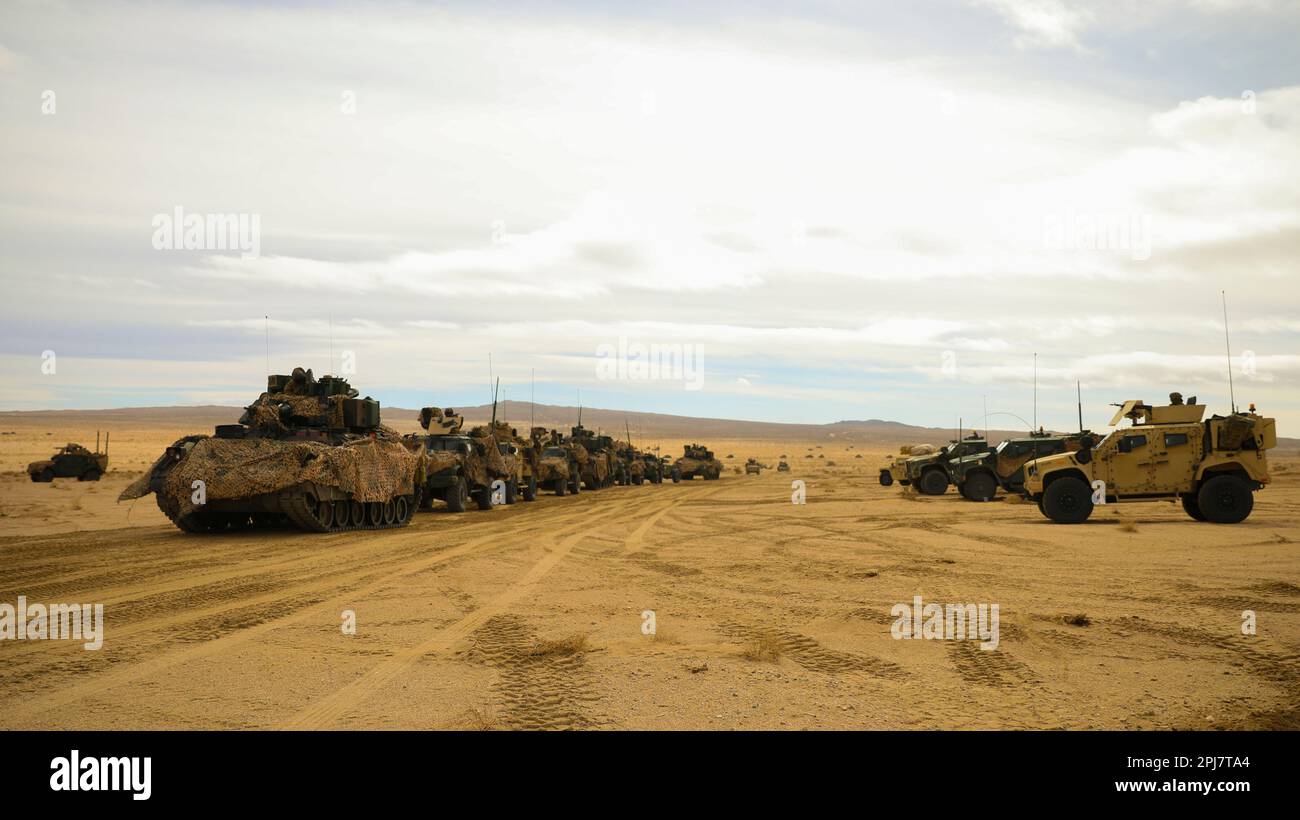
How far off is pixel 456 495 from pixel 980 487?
1433cm

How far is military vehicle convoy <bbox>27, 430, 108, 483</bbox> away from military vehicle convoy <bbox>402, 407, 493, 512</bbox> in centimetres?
2118

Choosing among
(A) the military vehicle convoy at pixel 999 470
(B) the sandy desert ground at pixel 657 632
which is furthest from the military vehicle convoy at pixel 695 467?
(B) the sandy desert ground at pixel 657 632

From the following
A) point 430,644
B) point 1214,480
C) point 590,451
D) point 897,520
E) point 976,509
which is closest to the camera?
point 430,644

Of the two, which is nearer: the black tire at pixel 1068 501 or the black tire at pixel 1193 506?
the black tire at pixel 1193 506

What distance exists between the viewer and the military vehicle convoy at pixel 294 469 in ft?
53.4

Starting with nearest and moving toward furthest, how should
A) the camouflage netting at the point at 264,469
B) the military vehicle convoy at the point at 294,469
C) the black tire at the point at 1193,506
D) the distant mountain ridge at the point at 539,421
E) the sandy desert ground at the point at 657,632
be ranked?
the sandy desert ground at the point at 657,632 < the camouflage netting at the point at 264,469 < the military vehicle convoy at the point at 294,469 < the black tire at the point at 1193,506 < the distant mountain ridge at the point at 539,421

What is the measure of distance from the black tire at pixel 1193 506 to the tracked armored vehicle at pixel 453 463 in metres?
16.0

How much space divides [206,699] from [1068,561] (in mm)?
10915

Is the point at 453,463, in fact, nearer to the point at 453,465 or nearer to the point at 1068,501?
the point at 453,465

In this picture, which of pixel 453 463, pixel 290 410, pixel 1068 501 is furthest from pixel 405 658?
pixel 453 463

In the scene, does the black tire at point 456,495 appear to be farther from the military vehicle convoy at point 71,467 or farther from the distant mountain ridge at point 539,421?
the distant mountain ridge at point 539,421
